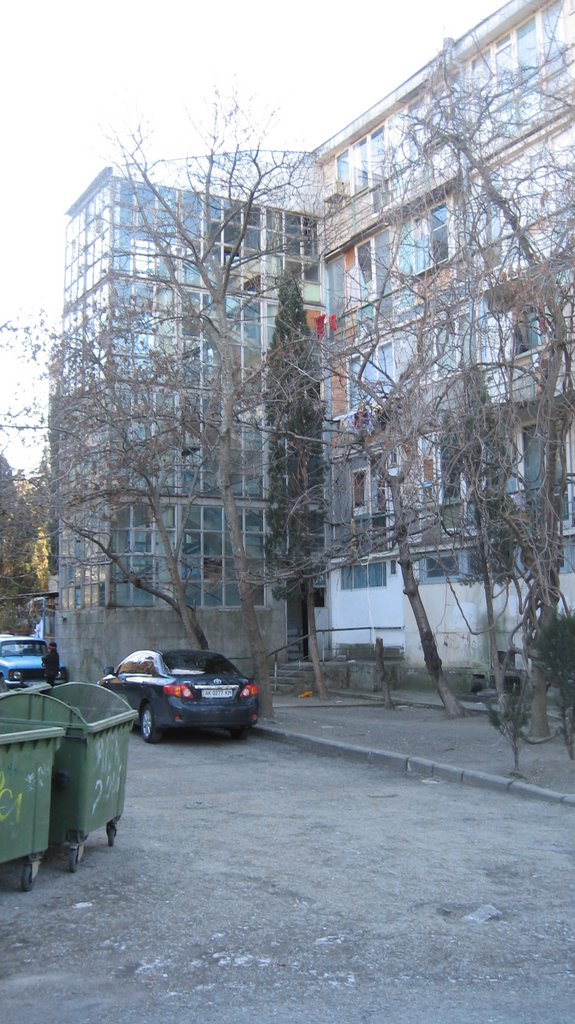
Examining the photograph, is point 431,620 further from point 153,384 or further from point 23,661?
point 23,661

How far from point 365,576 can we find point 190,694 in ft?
44.0

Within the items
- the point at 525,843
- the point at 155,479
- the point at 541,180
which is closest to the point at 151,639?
the point at 155,479

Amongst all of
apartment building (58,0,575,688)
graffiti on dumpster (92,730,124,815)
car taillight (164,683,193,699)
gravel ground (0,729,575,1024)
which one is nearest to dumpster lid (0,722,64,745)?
graffiti on dumpster (92,730,124,815)

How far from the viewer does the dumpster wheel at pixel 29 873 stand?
627 cm

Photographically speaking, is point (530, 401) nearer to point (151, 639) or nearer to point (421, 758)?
point (421, 758)

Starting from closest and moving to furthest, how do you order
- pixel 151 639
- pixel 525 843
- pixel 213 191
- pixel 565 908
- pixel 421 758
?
pixel 565 908 < pixel 525 843 < pixel 421 758 < pixel 213 191 < pixel 151 639

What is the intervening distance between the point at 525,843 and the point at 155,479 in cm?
1421

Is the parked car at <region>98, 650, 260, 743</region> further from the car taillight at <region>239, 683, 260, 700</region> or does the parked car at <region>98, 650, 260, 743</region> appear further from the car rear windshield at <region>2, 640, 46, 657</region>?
the car rear windshield at <region>2, 640, 46, 657</region>

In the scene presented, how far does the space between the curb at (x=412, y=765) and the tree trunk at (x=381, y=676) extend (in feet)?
13.9

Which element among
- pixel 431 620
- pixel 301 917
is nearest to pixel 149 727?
pixel 301 917

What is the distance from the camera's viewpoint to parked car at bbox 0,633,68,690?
2445cm

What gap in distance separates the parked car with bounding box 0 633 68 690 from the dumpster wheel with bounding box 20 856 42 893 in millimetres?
18205

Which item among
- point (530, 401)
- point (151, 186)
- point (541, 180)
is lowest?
point (530, 401)

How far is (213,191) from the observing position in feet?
62.4
